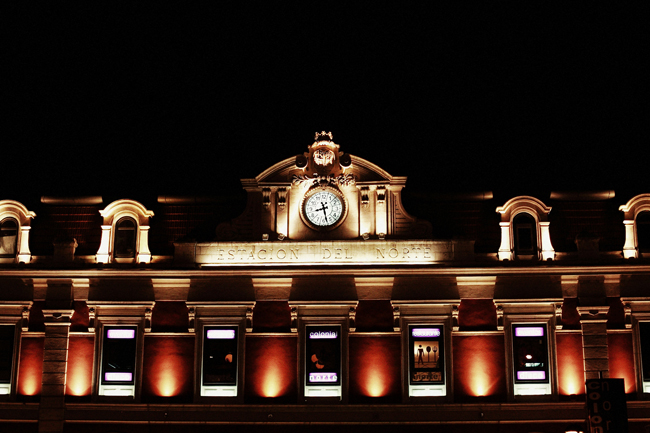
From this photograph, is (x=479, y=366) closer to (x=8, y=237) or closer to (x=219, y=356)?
(x=219, y=356)

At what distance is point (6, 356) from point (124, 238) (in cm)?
591

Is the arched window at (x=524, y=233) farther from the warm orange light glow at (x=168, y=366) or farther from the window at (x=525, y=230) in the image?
the warm orange light glow at (x=168, y=366)

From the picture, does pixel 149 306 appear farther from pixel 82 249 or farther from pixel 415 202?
pixel 415 202

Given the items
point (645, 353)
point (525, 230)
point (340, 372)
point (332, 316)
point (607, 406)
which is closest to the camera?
point (607, 406)

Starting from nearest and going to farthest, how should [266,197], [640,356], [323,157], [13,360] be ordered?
[640,356] < [13,360] < [323,157] < [266,197]

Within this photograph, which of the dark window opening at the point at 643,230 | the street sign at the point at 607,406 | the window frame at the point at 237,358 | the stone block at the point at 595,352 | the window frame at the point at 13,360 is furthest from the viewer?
the dark window opening at the point at 643,230

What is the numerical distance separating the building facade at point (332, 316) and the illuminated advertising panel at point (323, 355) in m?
0.05

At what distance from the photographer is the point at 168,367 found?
2459 cm

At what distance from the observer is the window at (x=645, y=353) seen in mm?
23875

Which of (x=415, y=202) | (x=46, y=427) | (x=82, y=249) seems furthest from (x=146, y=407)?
(x=415, y=202)

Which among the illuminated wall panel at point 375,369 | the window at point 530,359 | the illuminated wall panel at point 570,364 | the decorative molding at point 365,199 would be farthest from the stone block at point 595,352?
the decorative molding at point 365,199

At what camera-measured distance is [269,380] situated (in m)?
24.3

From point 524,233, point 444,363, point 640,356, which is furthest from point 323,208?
point 640,356

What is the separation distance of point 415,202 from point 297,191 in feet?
14.9
